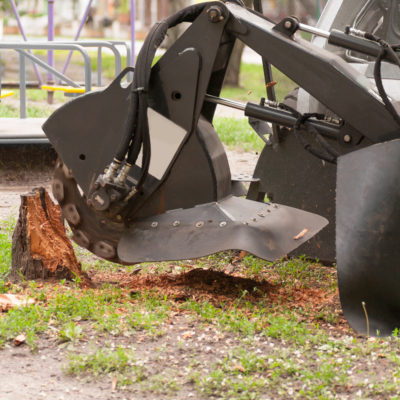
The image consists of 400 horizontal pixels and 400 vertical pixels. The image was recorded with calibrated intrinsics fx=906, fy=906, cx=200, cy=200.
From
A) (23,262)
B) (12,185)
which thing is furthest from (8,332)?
(12,185)

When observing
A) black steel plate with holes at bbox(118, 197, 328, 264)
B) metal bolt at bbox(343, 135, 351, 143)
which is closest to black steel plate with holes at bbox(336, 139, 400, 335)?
metal bolt at bbox(343, 135, 351, 143)

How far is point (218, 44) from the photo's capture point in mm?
4492

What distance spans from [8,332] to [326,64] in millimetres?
1951

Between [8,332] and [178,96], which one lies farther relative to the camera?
[178,96]

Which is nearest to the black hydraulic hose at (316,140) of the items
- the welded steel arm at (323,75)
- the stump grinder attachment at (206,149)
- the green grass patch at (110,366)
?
the stump grinder attachment at (206,149)

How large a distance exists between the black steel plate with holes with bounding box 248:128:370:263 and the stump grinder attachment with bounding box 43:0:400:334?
0.80m

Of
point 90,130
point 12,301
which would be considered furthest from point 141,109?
point 12,301

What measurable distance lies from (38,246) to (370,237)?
1.82m

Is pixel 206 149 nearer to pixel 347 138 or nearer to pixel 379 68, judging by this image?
pixel 347 138

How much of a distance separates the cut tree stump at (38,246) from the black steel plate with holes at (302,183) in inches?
57.9

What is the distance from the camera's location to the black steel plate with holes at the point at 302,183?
5523 millimetres

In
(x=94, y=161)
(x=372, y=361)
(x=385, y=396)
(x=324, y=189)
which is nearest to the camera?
(x=385, y=396)

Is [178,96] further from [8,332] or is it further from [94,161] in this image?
[8,332]

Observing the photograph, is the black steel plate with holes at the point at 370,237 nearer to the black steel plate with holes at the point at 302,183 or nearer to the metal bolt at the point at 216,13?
the metal bolt at the point at 216,13
